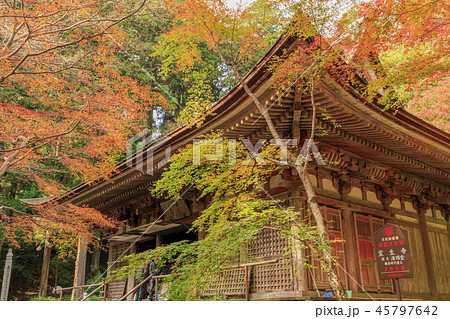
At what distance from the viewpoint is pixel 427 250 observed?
414 inches

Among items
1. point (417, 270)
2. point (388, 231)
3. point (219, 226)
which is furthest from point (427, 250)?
point (219, 226)

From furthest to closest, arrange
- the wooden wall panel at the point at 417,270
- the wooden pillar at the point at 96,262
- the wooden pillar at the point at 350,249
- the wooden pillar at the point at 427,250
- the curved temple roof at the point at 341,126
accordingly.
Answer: the wooden pillar at the point at 96,262 → the wooden pillar at the point at 427,250 → the wooden wall panel at the point at 417,270 → the wooden pillar at the point at 350,249 → the curved temple roof at the point at 341,126

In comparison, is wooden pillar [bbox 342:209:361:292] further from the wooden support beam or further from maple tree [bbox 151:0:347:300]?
maple tree [bbox 151:0:347:300]

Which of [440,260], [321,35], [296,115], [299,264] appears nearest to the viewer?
[321,35]

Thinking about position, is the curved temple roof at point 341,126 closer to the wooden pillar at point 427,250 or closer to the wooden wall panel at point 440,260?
the wooden pillar at point 427,250

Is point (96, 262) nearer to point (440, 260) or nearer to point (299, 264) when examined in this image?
point (299, 264)

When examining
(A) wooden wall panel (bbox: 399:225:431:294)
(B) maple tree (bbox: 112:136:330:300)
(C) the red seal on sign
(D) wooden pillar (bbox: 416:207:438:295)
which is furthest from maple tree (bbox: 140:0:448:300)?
(D) wooden pillar (bbox: 416:207:438:295)

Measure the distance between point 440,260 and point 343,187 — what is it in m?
4.47

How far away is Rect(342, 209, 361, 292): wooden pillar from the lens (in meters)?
8.30

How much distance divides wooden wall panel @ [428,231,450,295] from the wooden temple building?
0.03 meters

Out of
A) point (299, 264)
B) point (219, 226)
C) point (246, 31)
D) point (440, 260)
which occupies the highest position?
point (246, 31)

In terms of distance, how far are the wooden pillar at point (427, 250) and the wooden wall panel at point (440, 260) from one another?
25 centimetres

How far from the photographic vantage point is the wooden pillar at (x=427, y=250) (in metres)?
10.2

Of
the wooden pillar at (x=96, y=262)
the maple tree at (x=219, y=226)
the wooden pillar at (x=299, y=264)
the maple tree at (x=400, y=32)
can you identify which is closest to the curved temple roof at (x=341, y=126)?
the maple tree at (x=400, y=32)
